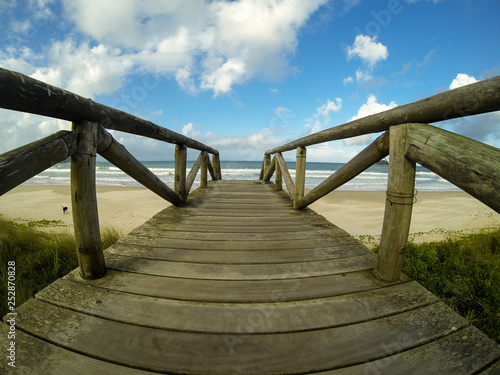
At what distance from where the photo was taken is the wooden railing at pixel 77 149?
0.95 metres

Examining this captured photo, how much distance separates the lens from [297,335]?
3.39 ft

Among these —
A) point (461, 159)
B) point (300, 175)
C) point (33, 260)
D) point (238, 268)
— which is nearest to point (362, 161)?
point (461, 159)

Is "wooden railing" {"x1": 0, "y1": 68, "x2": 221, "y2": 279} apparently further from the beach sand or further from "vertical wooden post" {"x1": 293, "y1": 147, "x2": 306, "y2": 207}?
the beach sand

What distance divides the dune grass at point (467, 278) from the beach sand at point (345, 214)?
180cm

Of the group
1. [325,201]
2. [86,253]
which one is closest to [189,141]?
[86,253]

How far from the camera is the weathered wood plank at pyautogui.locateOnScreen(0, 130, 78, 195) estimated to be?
0.93m

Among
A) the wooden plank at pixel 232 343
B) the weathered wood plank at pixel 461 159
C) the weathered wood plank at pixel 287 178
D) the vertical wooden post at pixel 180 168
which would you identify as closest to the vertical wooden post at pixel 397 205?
the weathered wood plank at pixel 461 159

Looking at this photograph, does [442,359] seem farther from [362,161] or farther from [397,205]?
[362,161]

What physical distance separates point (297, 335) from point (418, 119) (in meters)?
1.23

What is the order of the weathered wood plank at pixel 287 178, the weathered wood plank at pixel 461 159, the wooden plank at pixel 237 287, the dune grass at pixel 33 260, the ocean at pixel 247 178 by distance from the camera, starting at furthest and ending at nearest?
the ocean at pixel 247 178 < the weathered wood plank at pixel 287 178 < the dune grass at pixel 33 260 < the wooden plank at pixel 237 287 < the weathered wood plank at pixel 461 159

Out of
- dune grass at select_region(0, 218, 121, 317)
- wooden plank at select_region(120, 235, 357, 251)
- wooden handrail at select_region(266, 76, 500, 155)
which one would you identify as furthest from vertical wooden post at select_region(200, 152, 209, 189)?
wooden handrail at select_region(266, 76, 500, 155)

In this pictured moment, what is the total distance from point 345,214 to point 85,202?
9509 mm

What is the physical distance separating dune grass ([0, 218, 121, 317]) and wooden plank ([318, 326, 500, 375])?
121 inches

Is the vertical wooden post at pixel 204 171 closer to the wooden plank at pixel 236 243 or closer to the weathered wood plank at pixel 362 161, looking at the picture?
the wooden plank at pixel 236 243
